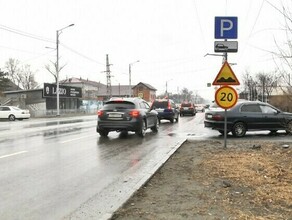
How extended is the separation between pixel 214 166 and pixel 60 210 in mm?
4041

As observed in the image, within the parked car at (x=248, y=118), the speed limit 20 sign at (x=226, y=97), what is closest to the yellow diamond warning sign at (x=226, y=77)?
the speed limit 20 sign at (x=226, y=97)

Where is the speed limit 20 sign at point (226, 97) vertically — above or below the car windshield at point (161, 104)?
above

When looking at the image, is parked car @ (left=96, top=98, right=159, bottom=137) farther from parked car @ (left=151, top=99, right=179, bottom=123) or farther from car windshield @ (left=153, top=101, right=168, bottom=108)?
car windshield @ (left=153, top=101, right=168, bottom=108)

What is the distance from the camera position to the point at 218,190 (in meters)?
6.47

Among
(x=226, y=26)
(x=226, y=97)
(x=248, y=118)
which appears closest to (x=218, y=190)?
(x=226, y=97)

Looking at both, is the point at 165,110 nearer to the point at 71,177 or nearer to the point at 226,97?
the point at 226,97

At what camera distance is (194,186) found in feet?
22.4

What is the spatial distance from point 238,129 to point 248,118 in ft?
2.21

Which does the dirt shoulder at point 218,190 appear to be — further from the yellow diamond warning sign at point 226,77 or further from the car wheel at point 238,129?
the car wheel at point 238,129

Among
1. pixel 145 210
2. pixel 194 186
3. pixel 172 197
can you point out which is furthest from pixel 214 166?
pixel 145 210

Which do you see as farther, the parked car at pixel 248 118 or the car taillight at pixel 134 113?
the parked car at pixel 248 118

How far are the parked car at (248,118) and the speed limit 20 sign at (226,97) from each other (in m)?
5.03

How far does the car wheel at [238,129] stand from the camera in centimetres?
1662

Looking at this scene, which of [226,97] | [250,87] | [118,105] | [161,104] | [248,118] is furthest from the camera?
[250,87]
